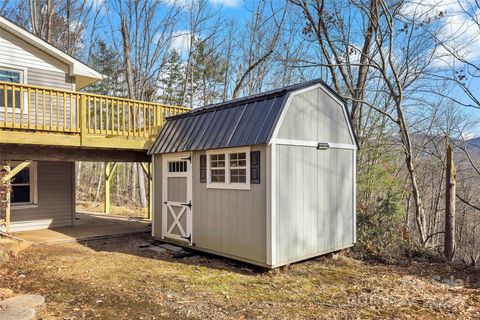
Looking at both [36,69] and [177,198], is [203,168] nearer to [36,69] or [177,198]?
[177,198]

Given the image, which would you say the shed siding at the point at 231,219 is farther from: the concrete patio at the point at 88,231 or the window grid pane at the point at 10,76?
the window grid pane at the point at 10,76

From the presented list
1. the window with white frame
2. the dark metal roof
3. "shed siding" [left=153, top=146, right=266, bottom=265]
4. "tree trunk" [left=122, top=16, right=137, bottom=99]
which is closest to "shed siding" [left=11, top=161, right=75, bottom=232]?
the window with white frame

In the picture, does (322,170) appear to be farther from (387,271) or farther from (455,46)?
(455,46)

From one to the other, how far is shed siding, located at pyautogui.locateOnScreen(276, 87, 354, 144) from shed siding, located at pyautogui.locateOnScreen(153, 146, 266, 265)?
79cm

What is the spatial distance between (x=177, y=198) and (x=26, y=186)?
5.30m

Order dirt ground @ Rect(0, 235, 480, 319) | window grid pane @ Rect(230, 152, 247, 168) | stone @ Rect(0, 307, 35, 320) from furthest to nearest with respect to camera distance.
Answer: window grid pane @ Rect(230, 152, 247, 168), dirt ground @ Rect(0, 235, 480, 319), stone @ Rect(0, 307, 35, 320)

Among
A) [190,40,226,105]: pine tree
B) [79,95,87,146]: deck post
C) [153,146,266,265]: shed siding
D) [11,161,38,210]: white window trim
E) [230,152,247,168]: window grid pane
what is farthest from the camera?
[190,40,226,105]: pine tree

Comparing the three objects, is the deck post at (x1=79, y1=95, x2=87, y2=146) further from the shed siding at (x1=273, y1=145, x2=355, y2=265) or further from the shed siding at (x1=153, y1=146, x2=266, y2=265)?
the shed siding at (x1=273, y1=145, x2=355, y2=265)

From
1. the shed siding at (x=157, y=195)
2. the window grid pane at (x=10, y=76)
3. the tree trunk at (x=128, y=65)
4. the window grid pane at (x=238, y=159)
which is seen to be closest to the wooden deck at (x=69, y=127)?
the window grid pane at (x=10, y=76)

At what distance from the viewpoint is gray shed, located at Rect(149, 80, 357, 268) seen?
5.95 meters

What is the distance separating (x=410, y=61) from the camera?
10.7 metres

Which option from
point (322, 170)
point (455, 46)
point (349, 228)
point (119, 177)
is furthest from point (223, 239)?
point (119, 177)

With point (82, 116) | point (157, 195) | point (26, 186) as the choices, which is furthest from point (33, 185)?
point (157, 195)

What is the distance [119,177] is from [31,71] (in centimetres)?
1253
